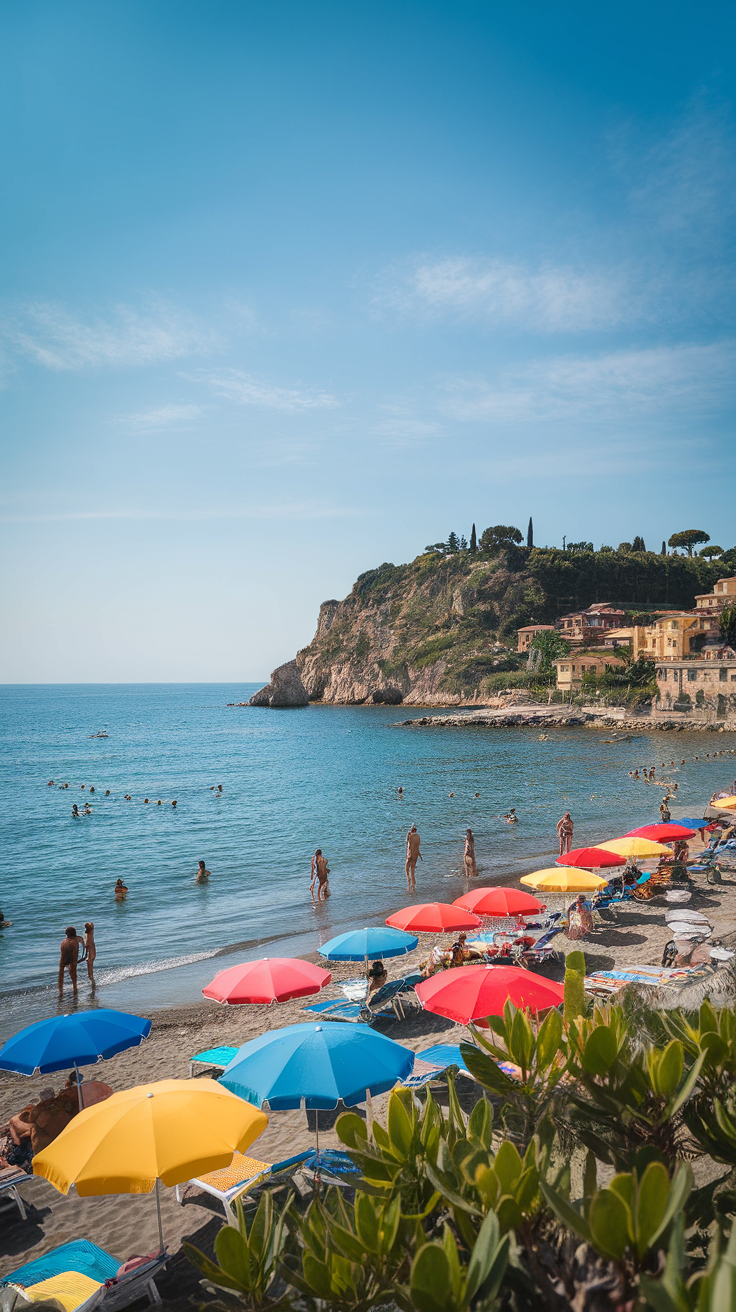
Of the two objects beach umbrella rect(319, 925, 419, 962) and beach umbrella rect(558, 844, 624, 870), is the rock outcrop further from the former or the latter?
beach umbrella rect(319, 925, 419, 962)

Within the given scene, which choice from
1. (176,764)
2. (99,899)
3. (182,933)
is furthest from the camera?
(176,764)

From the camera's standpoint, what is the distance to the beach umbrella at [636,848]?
1639cm

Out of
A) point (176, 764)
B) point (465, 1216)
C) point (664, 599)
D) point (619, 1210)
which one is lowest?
point (176, 764)

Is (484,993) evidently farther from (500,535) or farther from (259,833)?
(500,535)

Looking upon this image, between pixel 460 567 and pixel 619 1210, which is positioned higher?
pixel 460 567

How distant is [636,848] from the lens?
54.4 ft

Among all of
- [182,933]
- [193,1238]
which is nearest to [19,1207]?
[193,1238]

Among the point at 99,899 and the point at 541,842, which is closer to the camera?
the point at 99,899

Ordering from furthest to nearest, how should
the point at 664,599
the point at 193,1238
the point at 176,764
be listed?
the point at 664,599, the point at 176,764, the point at 193,1238

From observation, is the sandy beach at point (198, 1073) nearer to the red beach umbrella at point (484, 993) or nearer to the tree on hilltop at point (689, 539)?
the red beach umbrella at point (484, 993)

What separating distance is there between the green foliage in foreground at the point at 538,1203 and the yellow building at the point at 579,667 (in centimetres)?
8732

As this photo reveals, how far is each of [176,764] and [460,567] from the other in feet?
269

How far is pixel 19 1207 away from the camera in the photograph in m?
7.45

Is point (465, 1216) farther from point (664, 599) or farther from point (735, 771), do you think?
point (664, 599)
